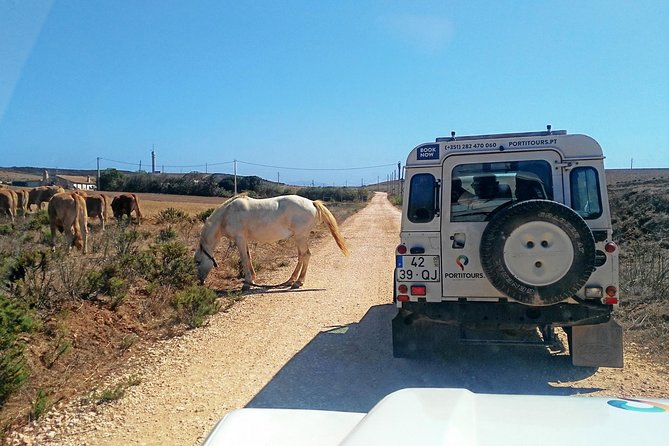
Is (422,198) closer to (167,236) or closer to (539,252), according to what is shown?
(539,252)

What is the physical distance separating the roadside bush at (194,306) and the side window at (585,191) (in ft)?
17.7

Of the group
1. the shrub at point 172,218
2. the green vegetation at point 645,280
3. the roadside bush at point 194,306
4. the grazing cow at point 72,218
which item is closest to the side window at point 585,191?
the green vegetation at point 645,280

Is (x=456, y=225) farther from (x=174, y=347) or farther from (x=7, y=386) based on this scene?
(x=7, y=386)

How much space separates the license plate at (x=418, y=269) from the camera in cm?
623

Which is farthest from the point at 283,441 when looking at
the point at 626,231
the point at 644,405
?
the point at 626,231

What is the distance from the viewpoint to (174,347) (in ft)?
23.6

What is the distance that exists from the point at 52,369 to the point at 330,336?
139 inches

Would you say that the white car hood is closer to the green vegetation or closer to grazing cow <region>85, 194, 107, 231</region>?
the green vegetation

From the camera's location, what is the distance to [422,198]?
6398 mm

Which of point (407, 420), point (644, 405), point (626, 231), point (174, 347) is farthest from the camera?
point (626, 231)

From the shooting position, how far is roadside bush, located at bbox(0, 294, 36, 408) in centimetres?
534

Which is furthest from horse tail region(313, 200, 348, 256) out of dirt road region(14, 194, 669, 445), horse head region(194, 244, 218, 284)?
dirt road region(14, 194, 669, 445)

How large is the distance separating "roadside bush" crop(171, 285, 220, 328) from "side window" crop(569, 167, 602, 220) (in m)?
5.40

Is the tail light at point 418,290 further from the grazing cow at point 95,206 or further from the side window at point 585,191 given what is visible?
the grazing cow at point 95,206
